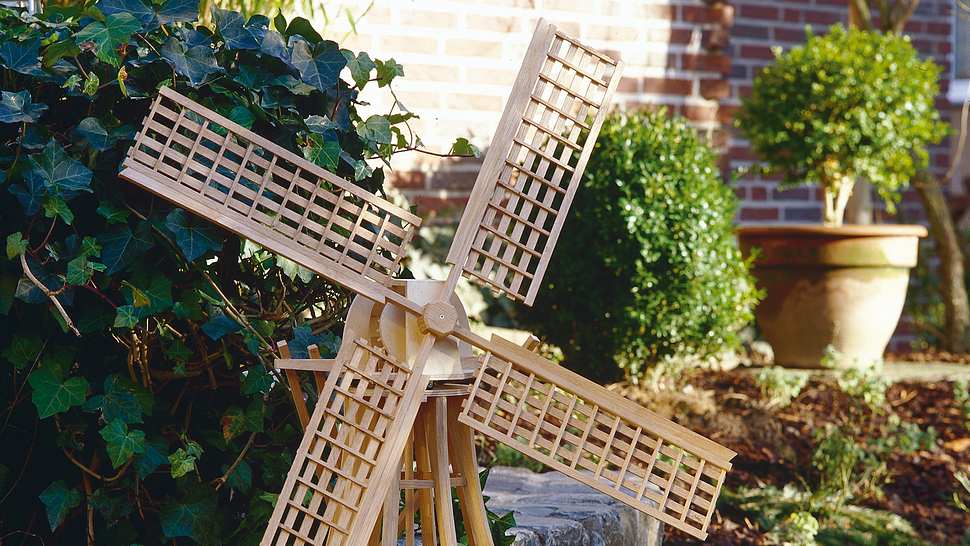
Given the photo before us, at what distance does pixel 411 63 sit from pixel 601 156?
1.11m

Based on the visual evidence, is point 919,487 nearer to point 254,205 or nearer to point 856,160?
point 856,160

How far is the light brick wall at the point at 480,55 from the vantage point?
17.6 feet

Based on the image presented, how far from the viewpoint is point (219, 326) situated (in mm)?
2180

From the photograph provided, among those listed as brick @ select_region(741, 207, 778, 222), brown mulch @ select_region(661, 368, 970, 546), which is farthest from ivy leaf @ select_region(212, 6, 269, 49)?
brick @ select_region(741, 207, 778, 222)

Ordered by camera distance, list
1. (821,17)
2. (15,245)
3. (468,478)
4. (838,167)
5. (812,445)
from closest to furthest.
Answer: (15,245), (468,478), (812,445), (838,167), (821,17)

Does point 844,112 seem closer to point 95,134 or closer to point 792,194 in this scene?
point 792,194

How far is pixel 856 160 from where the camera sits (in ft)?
18.1

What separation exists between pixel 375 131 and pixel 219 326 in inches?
21.1

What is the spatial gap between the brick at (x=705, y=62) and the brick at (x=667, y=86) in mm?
94

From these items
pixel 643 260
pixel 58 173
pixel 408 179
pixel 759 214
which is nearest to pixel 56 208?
pixel 58 173

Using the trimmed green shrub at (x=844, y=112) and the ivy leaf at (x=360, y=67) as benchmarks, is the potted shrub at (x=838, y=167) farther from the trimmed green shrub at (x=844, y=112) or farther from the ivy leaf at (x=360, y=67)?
the ivy leaf at (x=360, y=67)

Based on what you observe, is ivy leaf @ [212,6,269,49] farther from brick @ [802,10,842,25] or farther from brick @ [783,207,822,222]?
brick @ [802,10,842,25]

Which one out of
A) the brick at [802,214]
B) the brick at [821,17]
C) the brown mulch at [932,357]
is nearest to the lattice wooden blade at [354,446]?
the brown mulch at [932,357]

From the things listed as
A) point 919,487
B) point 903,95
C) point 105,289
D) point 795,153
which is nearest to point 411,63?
point 795,153
